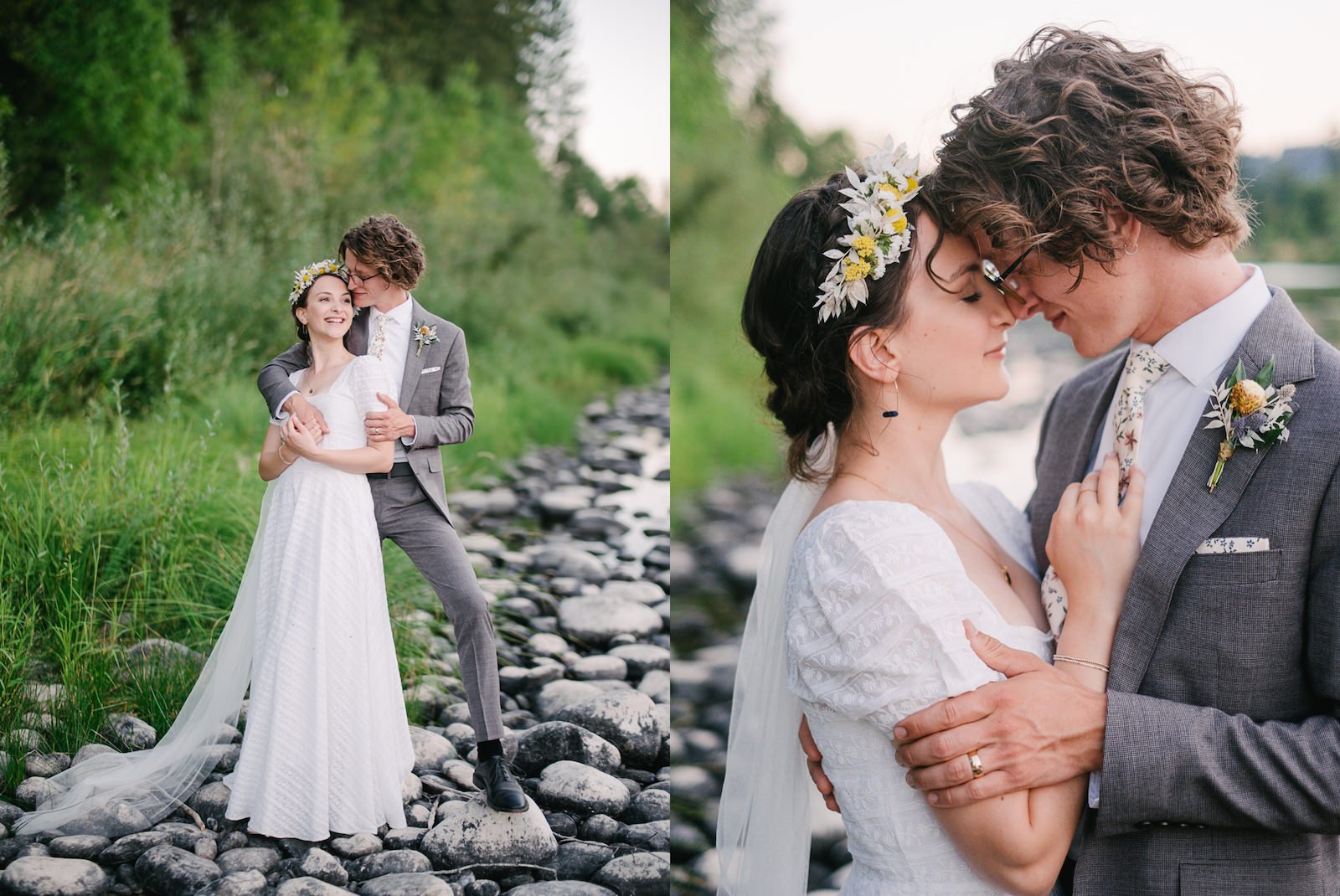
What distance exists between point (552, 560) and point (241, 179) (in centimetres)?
144

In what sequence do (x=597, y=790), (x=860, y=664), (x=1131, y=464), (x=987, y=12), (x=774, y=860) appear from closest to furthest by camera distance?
(x=860, y=664) < (x=1131, y=464) < (x=774, y=860) < (x=597, y=790) < (x=987, y=12)

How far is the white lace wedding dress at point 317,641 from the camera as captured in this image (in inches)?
95.3

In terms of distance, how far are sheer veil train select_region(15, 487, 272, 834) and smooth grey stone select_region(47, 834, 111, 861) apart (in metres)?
0.02

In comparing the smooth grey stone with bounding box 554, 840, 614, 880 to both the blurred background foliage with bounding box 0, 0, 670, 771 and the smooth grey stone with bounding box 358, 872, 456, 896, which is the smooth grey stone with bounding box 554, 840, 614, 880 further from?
the blurred background foliage with bounding box 0, 0, 670, 771

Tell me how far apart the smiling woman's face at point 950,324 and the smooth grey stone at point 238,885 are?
1893mm

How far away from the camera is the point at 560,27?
3344 mm

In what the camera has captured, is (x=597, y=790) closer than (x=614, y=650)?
Yes

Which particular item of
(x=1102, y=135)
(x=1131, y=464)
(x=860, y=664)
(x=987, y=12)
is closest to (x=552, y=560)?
(x=860, y=664)

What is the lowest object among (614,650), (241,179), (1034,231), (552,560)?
(614,650)

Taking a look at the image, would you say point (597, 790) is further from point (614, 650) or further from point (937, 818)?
point (937, 818)

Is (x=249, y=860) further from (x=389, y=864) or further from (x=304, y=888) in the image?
(x=389, y=864)

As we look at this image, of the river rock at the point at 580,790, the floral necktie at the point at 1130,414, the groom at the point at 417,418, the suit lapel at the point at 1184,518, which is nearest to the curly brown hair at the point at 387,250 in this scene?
the groom at the point at 417,418

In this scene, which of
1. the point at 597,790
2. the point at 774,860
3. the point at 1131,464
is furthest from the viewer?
the point at 597,790

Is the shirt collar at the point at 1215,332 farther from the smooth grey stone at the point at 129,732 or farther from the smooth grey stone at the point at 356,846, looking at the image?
the smooth grey stone at the point at 129,732
